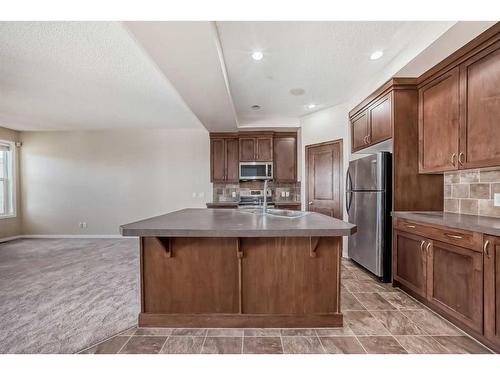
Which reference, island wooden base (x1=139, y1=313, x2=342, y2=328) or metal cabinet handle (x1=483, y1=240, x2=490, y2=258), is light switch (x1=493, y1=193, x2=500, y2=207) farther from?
island wooden base (x1=139, y1=313, x2=342, y2=328)

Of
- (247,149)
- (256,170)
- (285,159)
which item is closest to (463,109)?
(285,159)

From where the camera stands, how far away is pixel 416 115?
2.55 metres

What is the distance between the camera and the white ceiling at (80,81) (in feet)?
6.86

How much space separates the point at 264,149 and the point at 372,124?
2.32 metres

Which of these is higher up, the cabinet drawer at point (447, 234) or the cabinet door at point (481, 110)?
the cabinet door at point (481, 110)

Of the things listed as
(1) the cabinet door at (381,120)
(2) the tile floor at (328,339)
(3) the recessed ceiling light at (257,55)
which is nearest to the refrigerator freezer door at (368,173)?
(1) the cabinet door at (381,120)

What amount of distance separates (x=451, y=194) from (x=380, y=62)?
5.36 ft

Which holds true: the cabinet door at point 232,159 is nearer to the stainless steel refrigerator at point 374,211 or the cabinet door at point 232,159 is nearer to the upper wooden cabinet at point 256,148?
the upper wooden cabinet at point 256,148

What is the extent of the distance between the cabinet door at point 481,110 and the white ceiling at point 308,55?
1.33 ft

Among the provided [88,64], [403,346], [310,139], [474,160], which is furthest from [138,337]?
[310,139]

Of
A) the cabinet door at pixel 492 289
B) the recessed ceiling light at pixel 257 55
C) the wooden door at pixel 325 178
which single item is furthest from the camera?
the wooden door at pixel 325 178

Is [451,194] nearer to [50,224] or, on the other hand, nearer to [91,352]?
[91,352]

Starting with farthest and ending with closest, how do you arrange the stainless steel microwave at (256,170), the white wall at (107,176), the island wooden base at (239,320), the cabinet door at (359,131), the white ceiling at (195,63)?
the white wall at (107,176) < the stainless steel microwave at (256,170) < the cabinet door at (359,131) < the white ceiling at (195,63) < the island wooden base at (239,320)

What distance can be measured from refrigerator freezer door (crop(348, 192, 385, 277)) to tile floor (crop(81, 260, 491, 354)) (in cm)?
75
